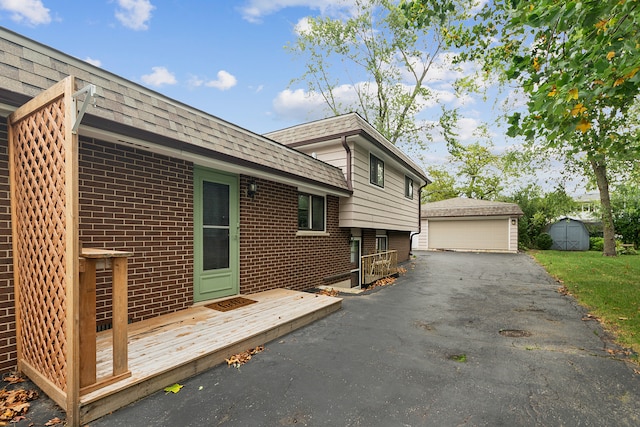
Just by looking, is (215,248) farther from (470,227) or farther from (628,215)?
(628,215)

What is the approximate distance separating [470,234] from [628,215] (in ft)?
36.9

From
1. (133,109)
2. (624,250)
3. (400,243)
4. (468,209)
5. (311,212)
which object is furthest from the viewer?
(468,209)

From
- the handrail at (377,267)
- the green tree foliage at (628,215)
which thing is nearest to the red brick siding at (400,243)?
the handrail at (377,267)

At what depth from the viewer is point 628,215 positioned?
21.1 m

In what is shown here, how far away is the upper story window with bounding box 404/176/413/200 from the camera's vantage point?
45.4 feet

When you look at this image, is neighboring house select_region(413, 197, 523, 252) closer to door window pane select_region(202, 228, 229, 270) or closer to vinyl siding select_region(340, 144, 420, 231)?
vinyl siding select_region(340, 144, 420, 231)

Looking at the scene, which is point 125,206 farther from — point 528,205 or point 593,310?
point 528,205

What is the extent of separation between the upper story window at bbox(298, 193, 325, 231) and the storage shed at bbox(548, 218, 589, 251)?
23.3 metres

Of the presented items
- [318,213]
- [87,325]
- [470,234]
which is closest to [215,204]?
[87,325]

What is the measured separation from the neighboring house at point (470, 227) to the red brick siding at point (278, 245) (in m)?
17.0

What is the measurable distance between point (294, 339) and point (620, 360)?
4175mm

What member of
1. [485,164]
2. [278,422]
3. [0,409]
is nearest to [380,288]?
[278,422]

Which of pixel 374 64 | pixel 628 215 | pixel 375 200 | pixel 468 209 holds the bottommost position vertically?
pixel 628 215

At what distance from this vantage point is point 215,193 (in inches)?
206
